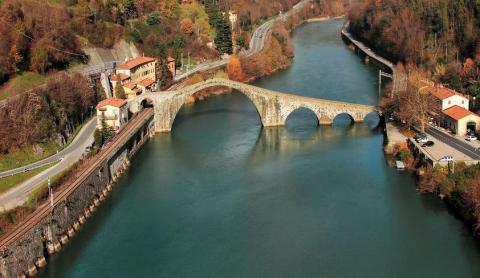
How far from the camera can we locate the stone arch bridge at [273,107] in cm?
3659

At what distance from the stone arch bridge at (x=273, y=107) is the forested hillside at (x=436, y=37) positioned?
7089mm

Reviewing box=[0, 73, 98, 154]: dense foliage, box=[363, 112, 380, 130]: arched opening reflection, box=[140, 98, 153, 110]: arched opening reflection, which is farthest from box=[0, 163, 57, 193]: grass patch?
box=[363, 112, 380, 130]: arched opening reflection

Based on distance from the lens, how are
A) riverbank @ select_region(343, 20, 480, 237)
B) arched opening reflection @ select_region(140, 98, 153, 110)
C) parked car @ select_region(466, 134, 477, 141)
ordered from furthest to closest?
1. arched opening reflection @ select_region(140, 98, 153, 110)
2. parked car @ select_region(466, 134, 477, 141)
3. riverbank @ select_region(343, 20, 480, 237)

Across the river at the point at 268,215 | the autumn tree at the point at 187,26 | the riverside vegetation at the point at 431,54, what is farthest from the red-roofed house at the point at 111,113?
the autumn tree at the point at 187,26

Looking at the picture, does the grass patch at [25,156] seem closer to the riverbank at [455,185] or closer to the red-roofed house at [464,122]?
the riverbank at [455,185]

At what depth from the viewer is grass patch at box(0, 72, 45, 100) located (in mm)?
33500

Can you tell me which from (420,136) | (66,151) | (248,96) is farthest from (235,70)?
(66,151)

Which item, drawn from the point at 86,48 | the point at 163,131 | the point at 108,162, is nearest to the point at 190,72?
the point at 86,48

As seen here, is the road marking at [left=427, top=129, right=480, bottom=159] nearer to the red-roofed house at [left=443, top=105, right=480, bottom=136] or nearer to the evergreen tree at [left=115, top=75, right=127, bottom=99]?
the red-roofed house at [left=443, top=105, right=480, bottom=136]

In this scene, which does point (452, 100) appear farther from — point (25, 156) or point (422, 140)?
point (25, 156)

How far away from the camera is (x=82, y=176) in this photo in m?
26.1

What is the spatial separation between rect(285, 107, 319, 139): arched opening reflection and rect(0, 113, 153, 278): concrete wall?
10.4 metres

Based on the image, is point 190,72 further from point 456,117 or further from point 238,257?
point 238,257

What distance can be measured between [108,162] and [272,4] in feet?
198
